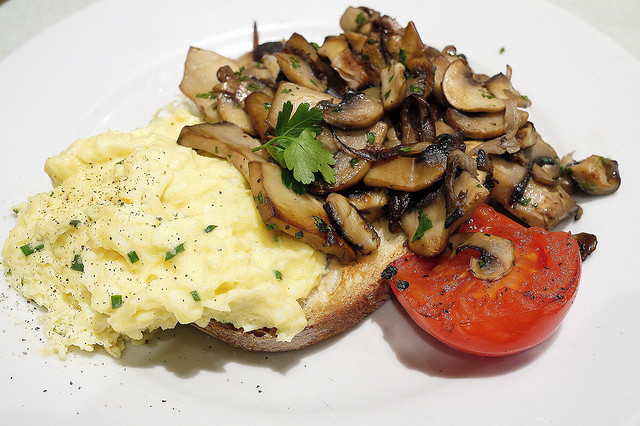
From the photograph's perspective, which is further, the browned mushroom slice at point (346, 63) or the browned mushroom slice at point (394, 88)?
the browned mushroom slice at point (346, 63)

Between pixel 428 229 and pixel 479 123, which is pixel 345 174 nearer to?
pixel 428 229

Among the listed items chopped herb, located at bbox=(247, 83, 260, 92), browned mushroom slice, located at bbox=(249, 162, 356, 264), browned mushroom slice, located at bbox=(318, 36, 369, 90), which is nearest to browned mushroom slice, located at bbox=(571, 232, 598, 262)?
browned mushroom slice, located at bbox=(249, 162, 356, 264)

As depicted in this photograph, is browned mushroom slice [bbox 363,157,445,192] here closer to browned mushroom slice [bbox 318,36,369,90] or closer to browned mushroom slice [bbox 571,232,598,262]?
browned mushroom slice [bbox 318,36,369,90]

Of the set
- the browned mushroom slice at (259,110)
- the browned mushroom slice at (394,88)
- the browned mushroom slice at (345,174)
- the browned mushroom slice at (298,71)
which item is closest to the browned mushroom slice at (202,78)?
the browned mushroom slice at (259,110)

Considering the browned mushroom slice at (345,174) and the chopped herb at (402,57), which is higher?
the chopped herb at (402,57)

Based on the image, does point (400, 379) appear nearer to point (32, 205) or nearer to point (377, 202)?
point (377, 202)

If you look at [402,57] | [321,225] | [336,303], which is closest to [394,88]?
[402,57]

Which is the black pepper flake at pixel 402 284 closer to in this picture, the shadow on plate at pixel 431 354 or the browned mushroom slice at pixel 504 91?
the shadow on plate at pixel 431 354
